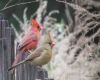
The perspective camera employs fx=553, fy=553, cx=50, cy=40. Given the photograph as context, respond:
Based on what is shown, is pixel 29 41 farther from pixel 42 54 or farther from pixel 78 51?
pixel 78 51


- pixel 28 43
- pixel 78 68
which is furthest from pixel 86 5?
pixel 28 43

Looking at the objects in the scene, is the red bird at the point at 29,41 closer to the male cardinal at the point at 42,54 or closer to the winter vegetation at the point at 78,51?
the male cardinal at the point at 42,54

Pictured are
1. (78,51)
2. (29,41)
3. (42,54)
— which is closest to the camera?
(42,54)

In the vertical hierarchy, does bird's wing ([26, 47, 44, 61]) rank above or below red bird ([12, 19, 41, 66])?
below

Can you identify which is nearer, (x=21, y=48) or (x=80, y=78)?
(x=21, y=48)

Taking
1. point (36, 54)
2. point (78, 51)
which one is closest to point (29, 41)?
point (36, 54)

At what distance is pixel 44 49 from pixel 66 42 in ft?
6.79

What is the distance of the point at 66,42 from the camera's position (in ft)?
22.5

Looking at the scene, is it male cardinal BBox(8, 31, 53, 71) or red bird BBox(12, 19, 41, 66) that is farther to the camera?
red bird BBox(12, 19, 41, 66)

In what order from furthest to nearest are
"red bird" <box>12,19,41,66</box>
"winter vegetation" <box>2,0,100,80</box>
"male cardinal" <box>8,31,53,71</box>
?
"winter vegetation" <box>2,0,100,80</box>, "red bird" <box>12,19,41,66</box>, "male cardinal" <box>8,31,53,71</box>

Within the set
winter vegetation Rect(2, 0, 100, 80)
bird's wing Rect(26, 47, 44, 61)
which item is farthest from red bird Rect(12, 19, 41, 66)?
winter vegetation Rect(2, 0, 100, 80)

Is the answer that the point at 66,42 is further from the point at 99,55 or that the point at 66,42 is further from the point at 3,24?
the point at 3,24

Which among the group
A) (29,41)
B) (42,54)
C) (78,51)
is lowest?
(42,54)

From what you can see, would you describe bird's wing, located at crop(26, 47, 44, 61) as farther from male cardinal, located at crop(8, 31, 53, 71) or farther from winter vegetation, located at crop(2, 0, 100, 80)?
winter vegetation, located at crop(2, 0, 100, 80)
